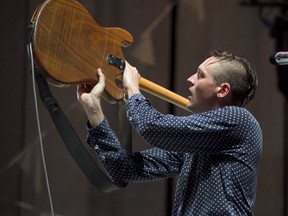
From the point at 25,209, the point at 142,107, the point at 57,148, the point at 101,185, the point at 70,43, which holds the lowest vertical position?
the point at 25,209

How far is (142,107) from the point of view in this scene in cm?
137

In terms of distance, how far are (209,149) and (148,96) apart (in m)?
1.12

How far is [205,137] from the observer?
4.42 feet

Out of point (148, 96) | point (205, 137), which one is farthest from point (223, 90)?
point (148, 96)

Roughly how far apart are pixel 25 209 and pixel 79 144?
111 centimetres

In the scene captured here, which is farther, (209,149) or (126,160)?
(126,160)

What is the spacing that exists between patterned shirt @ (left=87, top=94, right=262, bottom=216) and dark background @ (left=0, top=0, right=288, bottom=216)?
1.06m

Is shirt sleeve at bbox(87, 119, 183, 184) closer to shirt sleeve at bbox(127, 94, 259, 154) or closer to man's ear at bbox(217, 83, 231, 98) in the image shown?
shirt sleeve at bbox(127, 94, 259, 154)

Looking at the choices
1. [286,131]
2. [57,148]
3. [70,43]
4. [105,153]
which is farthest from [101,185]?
[286,131]

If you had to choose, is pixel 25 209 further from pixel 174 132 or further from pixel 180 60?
pixel 174 132

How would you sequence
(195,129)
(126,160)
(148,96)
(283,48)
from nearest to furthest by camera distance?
(195,129) < (126,160) < (148,96) < (283,48)

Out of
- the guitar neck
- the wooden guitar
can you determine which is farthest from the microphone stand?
the wooden guitar

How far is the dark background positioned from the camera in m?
2.44

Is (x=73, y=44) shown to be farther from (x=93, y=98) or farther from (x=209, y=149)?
(x=209, y=149)
